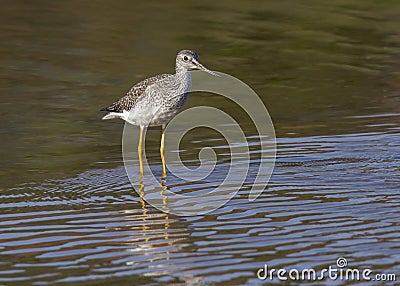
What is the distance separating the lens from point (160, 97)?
38.4 ft

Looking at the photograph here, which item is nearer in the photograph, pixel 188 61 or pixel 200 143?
pixel 188 61

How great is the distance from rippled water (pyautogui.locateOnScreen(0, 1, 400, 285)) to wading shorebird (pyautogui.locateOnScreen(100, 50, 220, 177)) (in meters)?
0.58

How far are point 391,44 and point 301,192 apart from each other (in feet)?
32.9

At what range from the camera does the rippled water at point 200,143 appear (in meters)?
7.94

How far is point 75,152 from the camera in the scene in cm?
1233

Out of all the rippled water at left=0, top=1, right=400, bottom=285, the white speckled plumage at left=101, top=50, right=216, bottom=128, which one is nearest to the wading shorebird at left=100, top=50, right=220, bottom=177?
the white speckled plumage at left=101, top=50, right=216, bottom=128

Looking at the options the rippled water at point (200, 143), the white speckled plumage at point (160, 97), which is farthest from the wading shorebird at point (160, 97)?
the rippled water at point (200, 143)

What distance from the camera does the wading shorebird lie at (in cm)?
1170

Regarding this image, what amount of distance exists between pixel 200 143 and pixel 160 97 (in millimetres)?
1265

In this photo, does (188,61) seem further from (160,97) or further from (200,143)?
(200,143)

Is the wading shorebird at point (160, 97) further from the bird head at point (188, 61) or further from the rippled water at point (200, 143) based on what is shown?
the rippled water at point (200, 143)

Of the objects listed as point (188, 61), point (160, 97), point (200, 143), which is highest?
point (188, 61)

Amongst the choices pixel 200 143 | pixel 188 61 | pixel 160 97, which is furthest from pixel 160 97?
pixel 200 143

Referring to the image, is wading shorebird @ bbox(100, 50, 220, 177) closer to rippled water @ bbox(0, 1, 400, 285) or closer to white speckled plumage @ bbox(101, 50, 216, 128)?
white speckled plumage @ bbox(101, 50, 216, 128)
